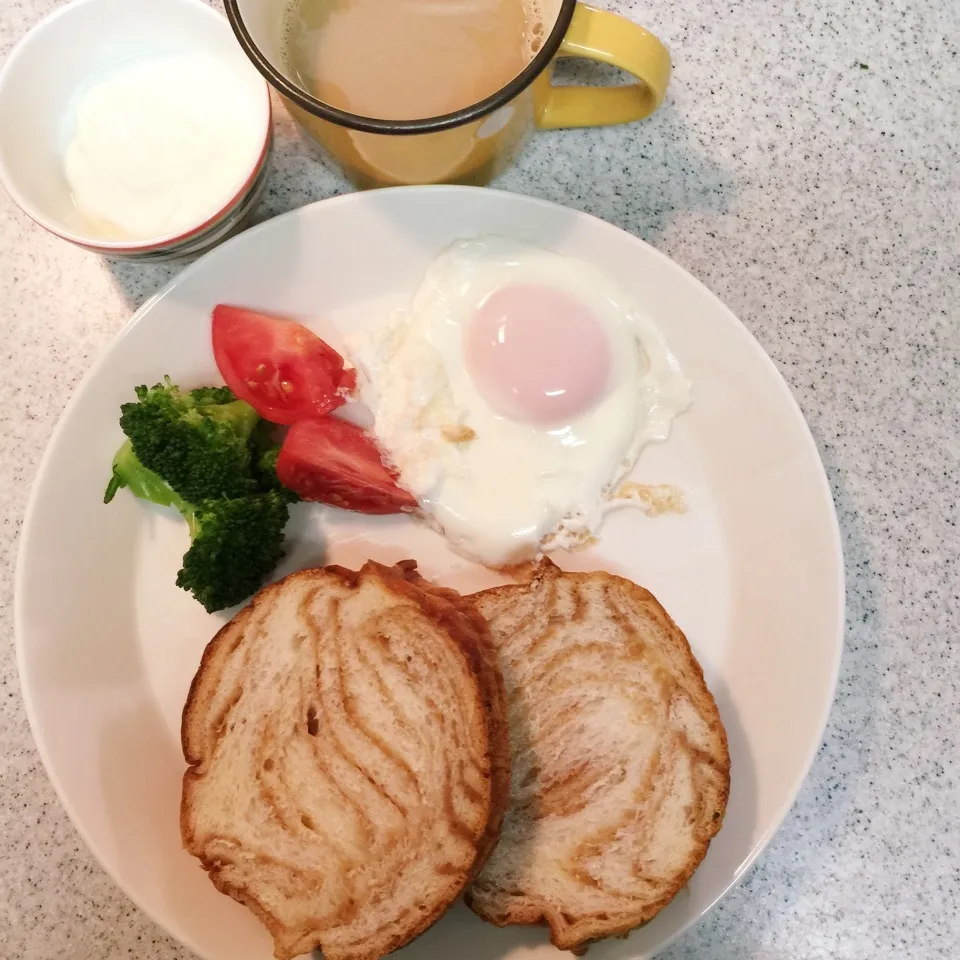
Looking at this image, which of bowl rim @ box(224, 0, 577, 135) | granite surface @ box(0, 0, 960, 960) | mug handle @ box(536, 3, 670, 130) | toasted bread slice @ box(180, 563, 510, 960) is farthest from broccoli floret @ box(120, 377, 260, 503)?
mug handle @ box(536, 3, 670, 130)

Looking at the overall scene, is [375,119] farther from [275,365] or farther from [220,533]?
[220,533]

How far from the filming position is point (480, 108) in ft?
3.75

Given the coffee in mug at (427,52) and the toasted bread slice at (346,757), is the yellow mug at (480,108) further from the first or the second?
the toasted bread slice at (346,757)

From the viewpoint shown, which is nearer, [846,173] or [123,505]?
[123,505]

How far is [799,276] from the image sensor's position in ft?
5.53

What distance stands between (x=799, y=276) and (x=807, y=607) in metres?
0.69

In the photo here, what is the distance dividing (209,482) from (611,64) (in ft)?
3.12

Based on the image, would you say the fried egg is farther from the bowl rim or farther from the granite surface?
the bowl rim

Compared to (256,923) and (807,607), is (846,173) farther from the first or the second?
(256,923)

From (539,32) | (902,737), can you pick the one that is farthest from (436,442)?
(902,737)

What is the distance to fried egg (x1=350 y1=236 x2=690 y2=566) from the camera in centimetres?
150

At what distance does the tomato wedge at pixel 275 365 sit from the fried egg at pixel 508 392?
0.26ft

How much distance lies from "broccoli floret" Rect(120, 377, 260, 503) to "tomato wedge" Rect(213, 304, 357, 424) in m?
0.07

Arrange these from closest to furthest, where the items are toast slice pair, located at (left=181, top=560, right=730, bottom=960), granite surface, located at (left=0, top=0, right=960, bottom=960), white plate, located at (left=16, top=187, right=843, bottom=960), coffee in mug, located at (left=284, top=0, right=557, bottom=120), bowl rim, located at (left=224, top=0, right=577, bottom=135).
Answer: bowl rim, located at (left=224, top=0, right=577, bottom=135) < coffee in mug, located at (left=284, top=0, right=557, bottom=120) < toast slice pair, located at (left=181, top=560, right=730, bottom=960) < white plate, located at (left=16, top=187, right=843, bottom=960) < granite surface, located at (left=0, top=0, right=960, bottom=960)
